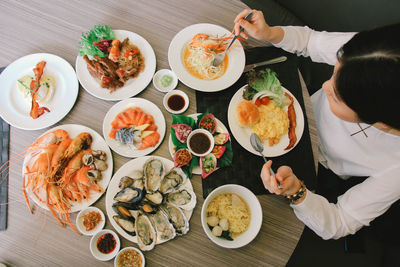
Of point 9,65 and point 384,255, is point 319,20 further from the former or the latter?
point 9,65

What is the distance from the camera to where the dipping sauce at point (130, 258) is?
1437 millimetres

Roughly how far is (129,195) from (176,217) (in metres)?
0.34

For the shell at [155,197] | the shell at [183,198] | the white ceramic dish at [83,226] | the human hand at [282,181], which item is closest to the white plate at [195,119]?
the shell at [183,198]

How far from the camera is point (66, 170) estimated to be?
5.29 feet

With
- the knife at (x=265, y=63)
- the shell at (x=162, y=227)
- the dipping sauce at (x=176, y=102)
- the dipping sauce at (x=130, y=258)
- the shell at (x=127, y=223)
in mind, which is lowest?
the dipping sauce at (x=130, y=258)

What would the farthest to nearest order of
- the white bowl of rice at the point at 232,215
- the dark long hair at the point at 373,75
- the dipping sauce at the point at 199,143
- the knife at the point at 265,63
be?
the knife at the point at 265,63 → the dipping sauce at the point at 199,143 → the white bowl of rice at the point at 232,215 → the dark long hair at the point at 373,75

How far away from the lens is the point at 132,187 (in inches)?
59.3

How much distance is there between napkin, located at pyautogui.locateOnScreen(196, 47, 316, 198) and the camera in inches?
64.0

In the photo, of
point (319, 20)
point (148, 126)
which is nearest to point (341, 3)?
point (319, 20)

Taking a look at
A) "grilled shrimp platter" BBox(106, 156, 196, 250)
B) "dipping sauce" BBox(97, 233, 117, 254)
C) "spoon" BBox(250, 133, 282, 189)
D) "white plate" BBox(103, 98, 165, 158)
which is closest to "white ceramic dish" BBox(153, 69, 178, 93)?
"white plate" BBox(103, 98, 165, 158)

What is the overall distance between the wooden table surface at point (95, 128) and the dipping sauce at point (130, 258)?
6 cm

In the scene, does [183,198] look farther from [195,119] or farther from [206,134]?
[195,119]

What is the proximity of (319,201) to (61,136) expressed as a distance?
1870 mm

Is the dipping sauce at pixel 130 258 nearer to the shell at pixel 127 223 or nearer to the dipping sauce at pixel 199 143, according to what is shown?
the shell at pixel 127 223
